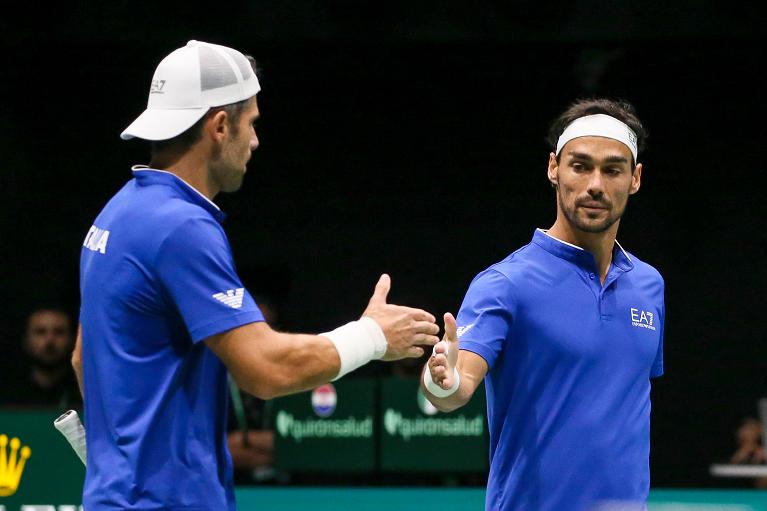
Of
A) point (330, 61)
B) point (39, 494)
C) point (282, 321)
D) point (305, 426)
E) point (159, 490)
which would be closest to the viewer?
point (159, 490)

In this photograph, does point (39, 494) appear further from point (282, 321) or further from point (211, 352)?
point (211, 352)

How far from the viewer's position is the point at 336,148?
977 centimetres

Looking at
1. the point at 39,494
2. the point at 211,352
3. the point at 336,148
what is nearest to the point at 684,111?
the point at 336,148

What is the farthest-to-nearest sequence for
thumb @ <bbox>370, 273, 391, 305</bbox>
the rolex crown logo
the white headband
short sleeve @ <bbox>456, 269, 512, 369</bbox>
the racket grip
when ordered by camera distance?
1. the rolex crown logo
2. the white headband
3. short sleeve @ <bbox>456, 269, 512, 369</bbox>
4. the racket grip
5. thumb @ <bbox>370, 273, 391, 305</bbox>

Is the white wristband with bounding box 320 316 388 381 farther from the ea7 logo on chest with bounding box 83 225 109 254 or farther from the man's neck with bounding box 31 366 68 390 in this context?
the man's neck with bounding box 31 366 68 390

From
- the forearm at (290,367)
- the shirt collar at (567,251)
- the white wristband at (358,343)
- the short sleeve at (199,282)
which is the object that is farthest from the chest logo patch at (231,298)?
the shirt collar at (567,251)

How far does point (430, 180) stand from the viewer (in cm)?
974

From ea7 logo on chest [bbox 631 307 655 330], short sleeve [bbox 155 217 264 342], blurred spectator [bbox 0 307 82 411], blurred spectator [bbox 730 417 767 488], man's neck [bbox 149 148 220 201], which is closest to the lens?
short sleeve [bbox 155 217 264 342]

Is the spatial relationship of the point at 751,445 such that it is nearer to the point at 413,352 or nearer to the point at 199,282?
the point at 413,352

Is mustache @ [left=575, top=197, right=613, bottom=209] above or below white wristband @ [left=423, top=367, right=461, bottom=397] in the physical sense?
above

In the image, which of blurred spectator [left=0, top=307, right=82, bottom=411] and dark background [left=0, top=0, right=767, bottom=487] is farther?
dark background [left=0, top=0, right=767, bottom=487]

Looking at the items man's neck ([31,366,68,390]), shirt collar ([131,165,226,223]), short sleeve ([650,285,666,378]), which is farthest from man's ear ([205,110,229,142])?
man's neck ([31,366,68,390])

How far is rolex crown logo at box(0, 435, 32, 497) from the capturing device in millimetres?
6167

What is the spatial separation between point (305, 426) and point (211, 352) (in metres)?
4.86
